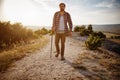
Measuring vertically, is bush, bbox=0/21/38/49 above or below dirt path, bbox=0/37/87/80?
above

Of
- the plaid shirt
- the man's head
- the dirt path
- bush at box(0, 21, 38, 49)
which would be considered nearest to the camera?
the dirt path

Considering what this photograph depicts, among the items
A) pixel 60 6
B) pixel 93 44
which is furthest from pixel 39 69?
pixel 93 44

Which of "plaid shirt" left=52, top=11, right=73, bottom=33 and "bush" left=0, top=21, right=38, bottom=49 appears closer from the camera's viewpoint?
"plaid shirt" left=52, top=11, right=73, bottom=33

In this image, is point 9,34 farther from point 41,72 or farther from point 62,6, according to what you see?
point 41,72

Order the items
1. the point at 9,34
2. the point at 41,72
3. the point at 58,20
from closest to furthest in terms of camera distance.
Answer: the point at 41,72
the point at 58,20
the point at 9,34

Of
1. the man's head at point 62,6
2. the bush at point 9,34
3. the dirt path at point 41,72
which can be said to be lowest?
the dirt path at point 41,72

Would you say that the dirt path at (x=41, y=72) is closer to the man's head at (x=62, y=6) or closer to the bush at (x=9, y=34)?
the man's head at (x=62, y=6)

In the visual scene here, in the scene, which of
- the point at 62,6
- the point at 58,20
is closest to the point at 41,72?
the point at 58,20

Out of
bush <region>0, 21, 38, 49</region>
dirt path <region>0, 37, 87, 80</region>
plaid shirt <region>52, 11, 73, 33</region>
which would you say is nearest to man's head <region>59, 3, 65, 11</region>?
plaid shirt <region>52, 11, 73, 33</region>

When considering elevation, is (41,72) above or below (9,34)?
below

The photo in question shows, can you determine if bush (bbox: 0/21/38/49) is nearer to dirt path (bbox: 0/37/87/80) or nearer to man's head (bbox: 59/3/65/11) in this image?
dirt path (bbox: 0/37/87/80)

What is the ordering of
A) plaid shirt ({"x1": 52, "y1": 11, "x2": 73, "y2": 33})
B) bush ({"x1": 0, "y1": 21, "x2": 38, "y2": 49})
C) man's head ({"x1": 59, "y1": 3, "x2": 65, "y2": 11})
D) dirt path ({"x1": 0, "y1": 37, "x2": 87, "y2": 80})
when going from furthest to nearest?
1. bush ({"x1": 0, "y1": 21, "x2": 38, "y2": 49})
2. plaid shirt ({"x1": 52, "y1": 11, "x2": 73, "y2": 33})
3. man's head ({"x1": 59, "y1": 3, "x2": 65, "y2": 11})
4. dirt path ({"x1": 0, "y1": 37, "x2": 87, "y2": 80})

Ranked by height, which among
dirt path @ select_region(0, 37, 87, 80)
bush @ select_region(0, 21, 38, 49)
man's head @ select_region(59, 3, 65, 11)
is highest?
man's head @ select_region(59, 3, 65, 11)

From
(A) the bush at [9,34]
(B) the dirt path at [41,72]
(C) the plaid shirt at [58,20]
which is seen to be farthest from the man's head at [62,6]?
(A) the bush at [9,34]
